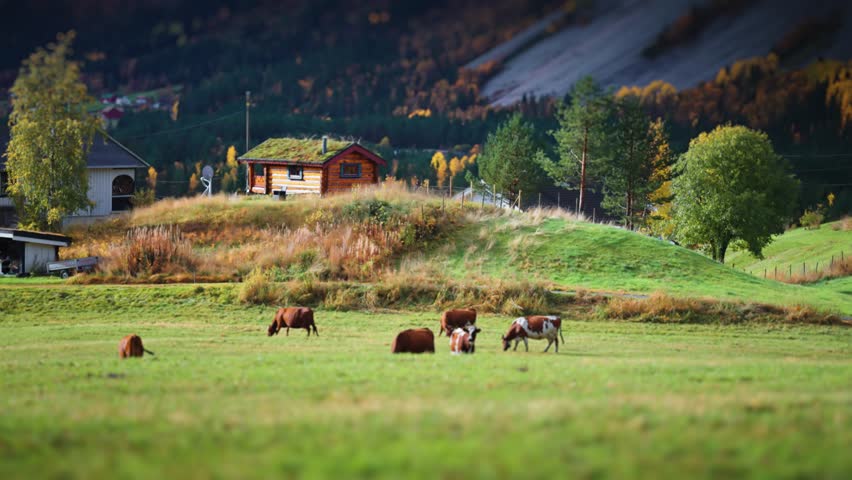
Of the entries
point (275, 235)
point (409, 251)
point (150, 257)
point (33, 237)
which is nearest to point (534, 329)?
point (409, 251)

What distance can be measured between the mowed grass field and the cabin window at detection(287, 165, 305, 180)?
44181 millimetres

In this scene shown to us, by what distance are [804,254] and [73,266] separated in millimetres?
65220

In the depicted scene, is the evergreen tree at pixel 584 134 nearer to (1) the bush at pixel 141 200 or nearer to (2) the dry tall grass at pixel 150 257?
(1) the bush at pixel 141 200

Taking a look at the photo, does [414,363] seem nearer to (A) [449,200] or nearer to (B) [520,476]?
(B) [520,476]

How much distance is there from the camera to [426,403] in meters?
15.2

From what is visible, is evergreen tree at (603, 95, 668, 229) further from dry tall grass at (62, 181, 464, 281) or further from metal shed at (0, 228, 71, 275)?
metal shed at (0, 228, 71, 275)

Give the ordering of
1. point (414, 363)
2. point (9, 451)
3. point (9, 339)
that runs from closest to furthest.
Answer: point (9, 451) < point (414, 363) < point (9, 339)

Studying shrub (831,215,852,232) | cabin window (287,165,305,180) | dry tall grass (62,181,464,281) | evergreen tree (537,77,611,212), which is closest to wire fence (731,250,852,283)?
shrub (831,215,852,232)

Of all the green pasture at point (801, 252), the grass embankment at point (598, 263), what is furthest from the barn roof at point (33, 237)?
the green pasture at point (801, 252)

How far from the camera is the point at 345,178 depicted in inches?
2908

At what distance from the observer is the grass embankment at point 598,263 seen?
46.6 meters

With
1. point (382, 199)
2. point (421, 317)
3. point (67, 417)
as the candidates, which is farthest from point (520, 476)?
point (382, 199)

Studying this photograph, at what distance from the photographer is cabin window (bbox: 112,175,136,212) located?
7394cm

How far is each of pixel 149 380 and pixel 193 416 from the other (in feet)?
17.5
